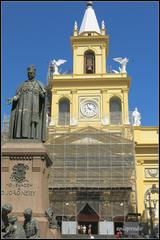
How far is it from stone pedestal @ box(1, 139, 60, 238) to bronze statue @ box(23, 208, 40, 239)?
0.73 meters

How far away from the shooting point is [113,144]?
3619cm

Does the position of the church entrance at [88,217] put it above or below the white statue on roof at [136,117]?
below

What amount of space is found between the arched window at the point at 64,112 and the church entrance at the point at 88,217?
909 cm

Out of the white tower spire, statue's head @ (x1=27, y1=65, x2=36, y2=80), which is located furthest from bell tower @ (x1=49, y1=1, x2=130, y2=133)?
statue's head @ (x1=27, y1=65, x2=36, y2=80)

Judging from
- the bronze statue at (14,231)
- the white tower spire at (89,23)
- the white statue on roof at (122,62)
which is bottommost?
the bronze statue at (14,231)

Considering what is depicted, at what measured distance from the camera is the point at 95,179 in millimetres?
34719

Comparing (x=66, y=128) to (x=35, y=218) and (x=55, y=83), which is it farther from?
(x=35, y=218)

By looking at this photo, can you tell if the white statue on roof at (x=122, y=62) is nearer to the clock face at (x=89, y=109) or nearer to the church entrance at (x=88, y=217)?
the clock face at (x=89, y=109)

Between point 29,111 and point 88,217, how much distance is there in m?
25.5

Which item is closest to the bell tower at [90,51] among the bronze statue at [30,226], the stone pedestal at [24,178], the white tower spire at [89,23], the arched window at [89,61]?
the arched window at [89,61]

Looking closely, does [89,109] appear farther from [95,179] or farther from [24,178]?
[24,178]

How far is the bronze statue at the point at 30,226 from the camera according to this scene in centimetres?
891

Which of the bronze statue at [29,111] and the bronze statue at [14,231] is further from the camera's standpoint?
the bronze statue at [29,111]

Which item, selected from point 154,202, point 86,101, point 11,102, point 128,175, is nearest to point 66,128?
point 86,101
